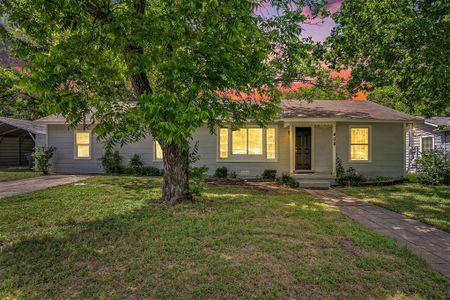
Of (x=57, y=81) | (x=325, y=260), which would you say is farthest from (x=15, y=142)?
(x=325, y=260)

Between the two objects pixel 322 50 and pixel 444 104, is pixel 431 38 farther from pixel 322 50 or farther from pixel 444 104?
pixel 322 50

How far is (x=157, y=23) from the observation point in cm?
421

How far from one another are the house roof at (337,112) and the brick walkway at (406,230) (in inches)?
189

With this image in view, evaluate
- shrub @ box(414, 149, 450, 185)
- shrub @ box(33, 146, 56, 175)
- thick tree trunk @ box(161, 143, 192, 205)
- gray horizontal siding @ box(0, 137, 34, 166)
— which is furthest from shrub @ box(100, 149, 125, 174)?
shrub @ box(414, 149, 450, 185)

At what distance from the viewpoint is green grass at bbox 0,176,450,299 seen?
2924 mm

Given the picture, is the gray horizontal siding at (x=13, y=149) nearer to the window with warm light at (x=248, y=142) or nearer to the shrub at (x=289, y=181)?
the window with warm light at (x=248, y=142)

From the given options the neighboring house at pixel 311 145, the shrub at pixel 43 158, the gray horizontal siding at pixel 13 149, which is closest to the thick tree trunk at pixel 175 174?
the neighboring house at pixel 311 145

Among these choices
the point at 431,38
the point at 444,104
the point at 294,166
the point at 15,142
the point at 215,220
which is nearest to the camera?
the point at 215,220

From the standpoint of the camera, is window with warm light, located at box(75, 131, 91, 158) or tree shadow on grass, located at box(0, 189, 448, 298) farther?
window with warm light, located at box(75, 131, 91, 158)

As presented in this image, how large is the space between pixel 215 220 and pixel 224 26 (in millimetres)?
3647

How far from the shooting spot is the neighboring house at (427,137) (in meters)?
15.2

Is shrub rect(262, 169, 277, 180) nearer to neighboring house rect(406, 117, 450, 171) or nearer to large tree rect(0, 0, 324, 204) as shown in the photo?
large tree rect(0, 0, 324, 204)

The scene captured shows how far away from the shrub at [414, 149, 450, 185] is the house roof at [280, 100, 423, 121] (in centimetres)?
187

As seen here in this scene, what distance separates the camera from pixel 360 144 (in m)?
12.2
